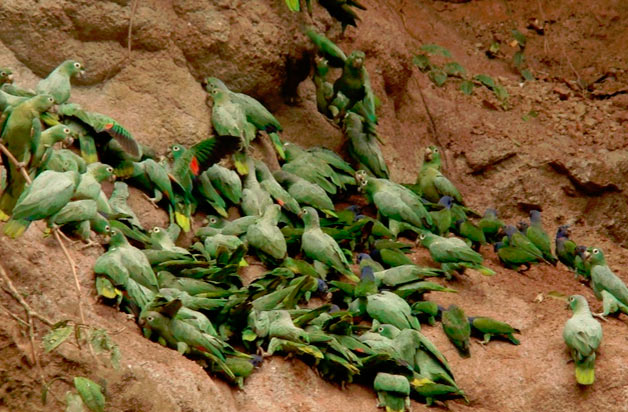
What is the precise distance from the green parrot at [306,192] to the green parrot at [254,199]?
10.9 inches

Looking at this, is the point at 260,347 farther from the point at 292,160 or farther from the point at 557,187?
the point at 557,187

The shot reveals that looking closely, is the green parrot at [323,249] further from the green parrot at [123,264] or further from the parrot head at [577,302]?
the parrot head at [577,302]

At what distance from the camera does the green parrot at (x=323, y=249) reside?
7.83 meters

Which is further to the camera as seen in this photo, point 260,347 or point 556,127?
point 556,127

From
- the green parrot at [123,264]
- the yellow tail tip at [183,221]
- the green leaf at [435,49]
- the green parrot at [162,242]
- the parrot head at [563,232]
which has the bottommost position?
the yellow tail tip at [183,221]

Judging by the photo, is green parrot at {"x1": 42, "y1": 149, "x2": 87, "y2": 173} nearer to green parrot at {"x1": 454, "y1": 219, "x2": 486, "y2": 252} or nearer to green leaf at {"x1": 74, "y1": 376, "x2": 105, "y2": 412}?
green leaf at {"x1": 74, "y1": 376, "x2": 105, "y2": 412}

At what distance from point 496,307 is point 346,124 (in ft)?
6.47

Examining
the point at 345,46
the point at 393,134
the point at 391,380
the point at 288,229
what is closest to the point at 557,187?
the point at 393,134

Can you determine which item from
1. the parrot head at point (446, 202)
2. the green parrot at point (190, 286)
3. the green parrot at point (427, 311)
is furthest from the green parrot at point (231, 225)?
the parrot head at point (446, 202)

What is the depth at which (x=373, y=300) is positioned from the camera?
7449mm

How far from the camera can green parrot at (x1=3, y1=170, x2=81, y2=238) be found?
5898 millimetres

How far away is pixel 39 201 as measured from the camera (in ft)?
19.4

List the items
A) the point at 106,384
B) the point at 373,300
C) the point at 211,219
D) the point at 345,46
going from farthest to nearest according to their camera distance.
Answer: the point at 345,46 → the point at 211,219 → the point at 373,300 → the point at 106,384

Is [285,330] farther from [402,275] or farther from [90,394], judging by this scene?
[90,394]
